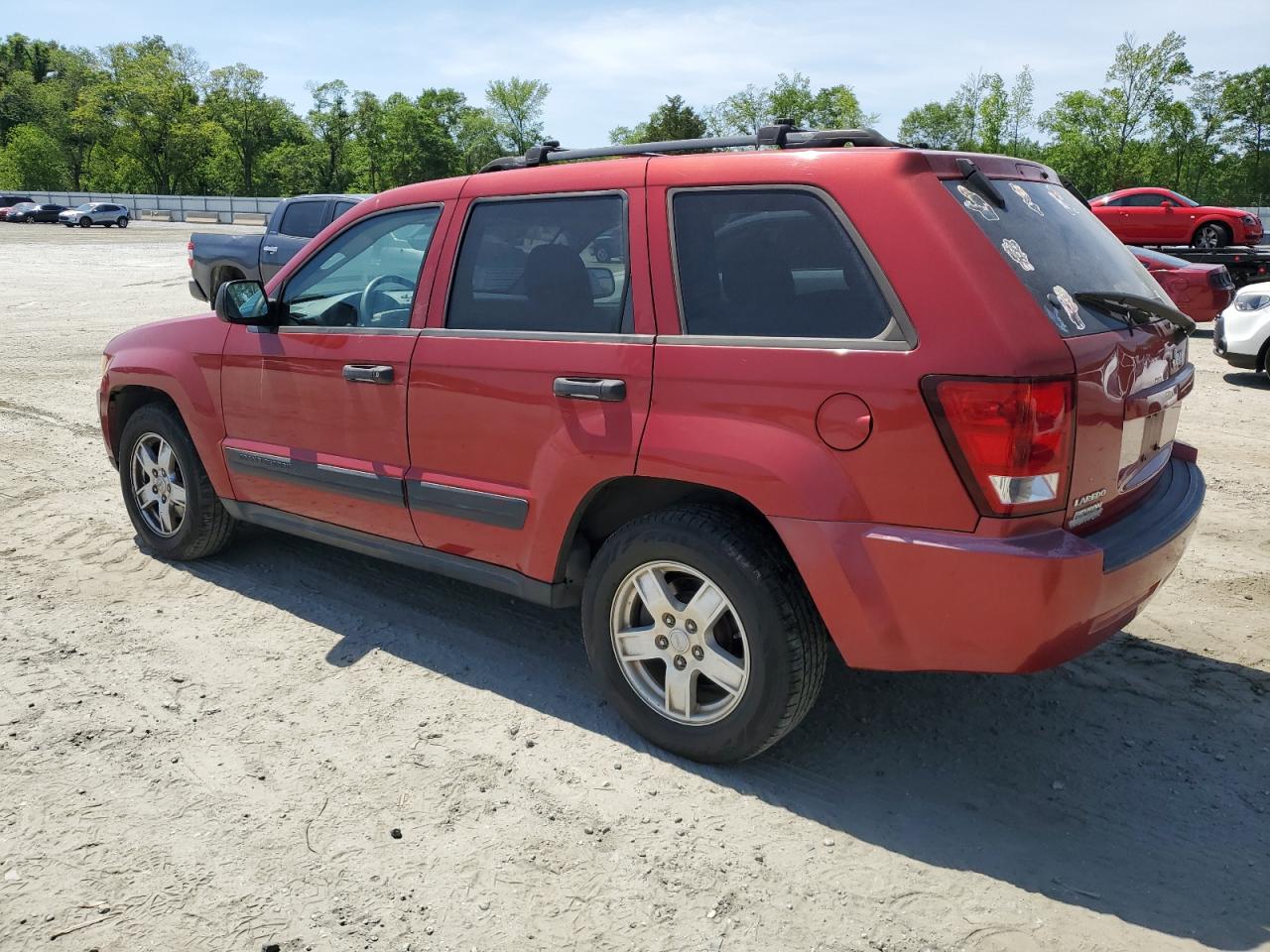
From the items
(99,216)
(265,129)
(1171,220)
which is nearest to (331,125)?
(265,129)

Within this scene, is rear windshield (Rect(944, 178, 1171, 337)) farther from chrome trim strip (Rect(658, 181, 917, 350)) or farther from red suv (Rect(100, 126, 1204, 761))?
chrome trim strip (Rect(658, 181, 917, 350))

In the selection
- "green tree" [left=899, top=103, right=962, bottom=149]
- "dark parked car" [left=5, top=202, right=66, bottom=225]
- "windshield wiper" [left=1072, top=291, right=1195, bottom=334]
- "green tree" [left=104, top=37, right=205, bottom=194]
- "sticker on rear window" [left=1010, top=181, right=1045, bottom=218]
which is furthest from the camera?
"green tree" [left=104, top=37, right=205, bottom=194]

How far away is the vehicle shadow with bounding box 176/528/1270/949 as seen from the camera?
112 inches

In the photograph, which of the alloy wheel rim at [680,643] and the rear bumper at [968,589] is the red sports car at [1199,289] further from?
the alloy wheel rim at [680,643]

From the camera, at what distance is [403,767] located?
336 centimetres

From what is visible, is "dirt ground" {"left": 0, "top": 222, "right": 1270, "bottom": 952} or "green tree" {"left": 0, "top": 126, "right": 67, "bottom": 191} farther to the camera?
"green tree" {"left": 0, "top": 126, "right": 67, "bottom": 191}

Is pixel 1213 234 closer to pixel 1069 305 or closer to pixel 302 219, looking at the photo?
pixel 302 219

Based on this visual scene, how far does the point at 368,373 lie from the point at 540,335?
33.0 inches

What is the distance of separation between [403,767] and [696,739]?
0.94 m

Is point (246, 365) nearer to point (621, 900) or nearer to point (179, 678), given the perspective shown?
point (179, 678)

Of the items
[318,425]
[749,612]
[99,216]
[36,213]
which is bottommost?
Answer: [749,612]

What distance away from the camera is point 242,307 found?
4.46m

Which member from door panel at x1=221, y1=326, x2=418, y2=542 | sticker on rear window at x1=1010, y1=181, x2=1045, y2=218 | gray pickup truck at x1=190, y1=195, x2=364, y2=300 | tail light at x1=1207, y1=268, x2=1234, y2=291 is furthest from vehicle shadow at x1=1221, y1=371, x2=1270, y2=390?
gray pickup truck at x1=190, y1=195, x2=364, y2=300

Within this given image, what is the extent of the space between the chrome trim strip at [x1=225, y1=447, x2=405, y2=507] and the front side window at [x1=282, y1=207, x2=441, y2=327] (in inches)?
23.3
